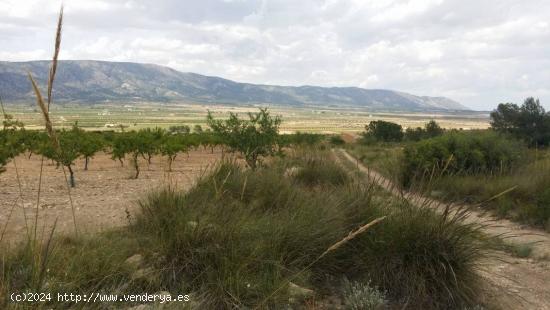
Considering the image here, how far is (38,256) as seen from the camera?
9.13 feet

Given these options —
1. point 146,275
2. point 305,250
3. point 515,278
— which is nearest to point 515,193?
point 515,278

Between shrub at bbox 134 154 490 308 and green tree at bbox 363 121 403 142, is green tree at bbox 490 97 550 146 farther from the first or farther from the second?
shrub at bbox 134 154 490 308

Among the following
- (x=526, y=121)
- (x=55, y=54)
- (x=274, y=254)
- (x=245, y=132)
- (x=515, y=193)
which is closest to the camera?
(x=55, y=54)

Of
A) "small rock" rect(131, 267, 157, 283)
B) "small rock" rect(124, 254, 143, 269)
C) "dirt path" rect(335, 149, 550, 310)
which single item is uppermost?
"small rock" rect(124, 254, 143, 269)

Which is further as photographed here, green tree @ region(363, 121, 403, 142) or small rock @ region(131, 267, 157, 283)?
Result: green tree @ region(363, 121, 403, 142)

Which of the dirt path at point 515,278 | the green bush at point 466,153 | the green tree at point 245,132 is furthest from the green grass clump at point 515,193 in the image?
the green tree at point 245,132

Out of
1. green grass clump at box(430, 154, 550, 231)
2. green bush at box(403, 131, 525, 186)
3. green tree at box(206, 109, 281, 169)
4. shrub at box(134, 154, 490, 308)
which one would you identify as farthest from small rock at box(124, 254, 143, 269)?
green tree at box(206, 109, 281, 169)

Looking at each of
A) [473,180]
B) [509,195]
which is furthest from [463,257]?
[473,180]

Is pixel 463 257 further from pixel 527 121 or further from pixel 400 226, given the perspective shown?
pixel 527 121

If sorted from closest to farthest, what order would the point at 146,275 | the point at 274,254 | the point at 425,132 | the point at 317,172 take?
the point at 146,275
the point at 274,254
the point at 317,172
the point at 425,132

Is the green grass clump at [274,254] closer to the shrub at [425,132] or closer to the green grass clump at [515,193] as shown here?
the green grass clump at [515,193]

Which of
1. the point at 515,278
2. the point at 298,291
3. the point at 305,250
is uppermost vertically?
→ the point at 305,250

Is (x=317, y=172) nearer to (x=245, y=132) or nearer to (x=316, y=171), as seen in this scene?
(x=316, y=171)

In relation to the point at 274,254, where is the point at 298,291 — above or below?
below
